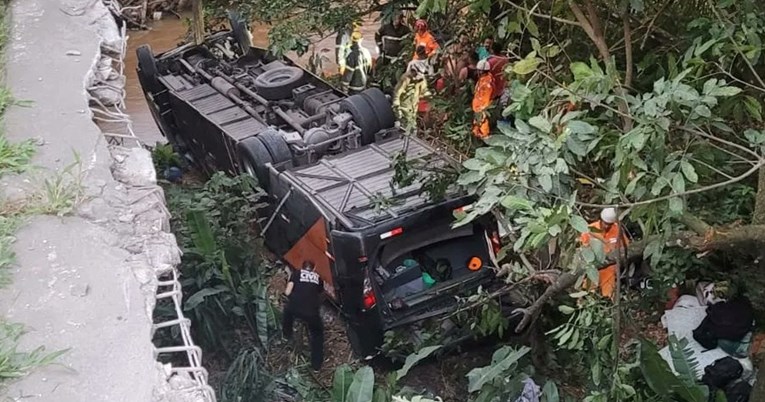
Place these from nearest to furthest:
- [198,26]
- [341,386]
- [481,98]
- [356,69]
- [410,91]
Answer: [341,386]
[481,98]
[410,91]
[356,69]
[198,26]

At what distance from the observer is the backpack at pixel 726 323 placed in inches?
205

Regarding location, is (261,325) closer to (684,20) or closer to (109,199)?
(109,199)

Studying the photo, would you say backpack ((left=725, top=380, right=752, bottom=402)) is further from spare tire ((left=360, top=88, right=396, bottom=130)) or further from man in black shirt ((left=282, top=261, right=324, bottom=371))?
spare tire ((left=360, top=88, right=396, bottom=130))

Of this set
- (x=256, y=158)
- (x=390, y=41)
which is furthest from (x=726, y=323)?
(x=390, y=41)

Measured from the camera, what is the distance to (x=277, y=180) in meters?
7.30

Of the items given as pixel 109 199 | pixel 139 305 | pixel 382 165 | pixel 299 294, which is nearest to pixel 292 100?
pixel 382 165

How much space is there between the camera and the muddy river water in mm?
11859

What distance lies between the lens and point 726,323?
17.1 ft

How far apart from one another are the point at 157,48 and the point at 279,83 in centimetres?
730

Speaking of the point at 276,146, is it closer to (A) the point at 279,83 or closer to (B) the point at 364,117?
(B) the point at 364,117

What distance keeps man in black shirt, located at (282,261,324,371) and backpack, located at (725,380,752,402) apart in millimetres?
3015

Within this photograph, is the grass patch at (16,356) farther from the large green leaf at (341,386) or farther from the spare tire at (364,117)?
the spare tire at (364,117)

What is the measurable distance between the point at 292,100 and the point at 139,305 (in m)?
6.24

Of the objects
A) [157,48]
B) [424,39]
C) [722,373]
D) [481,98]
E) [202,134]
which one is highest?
[424,39]
